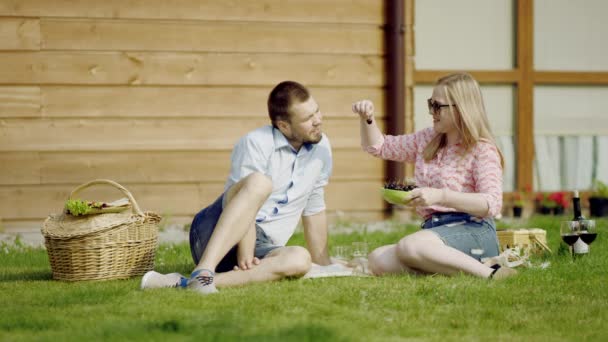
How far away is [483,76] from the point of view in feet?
27.7

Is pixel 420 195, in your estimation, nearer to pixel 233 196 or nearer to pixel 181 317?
pixel 233 196

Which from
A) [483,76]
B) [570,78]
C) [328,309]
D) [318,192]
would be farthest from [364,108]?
[570,78]

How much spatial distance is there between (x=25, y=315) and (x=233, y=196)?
1166 millimetres

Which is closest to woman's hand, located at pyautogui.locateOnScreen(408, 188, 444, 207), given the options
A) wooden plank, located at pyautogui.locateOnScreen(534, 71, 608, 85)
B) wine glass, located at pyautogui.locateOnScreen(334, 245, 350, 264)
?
Result: wine glass, located at pyautogui.locateOnScreen(334, 245, 350, 264)

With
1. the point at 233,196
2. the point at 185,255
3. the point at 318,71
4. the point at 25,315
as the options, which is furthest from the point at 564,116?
the point at 25,315

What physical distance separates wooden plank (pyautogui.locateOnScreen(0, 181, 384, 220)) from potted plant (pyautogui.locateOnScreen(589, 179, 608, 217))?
6.19ft

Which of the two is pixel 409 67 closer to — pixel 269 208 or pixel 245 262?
pixel 269 208

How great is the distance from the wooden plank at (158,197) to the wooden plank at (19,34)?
3.54ft

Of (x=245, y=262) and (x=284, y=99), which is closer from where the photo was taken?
(x=245, y=262)

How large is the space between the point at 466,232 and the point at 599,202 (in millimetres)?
3890

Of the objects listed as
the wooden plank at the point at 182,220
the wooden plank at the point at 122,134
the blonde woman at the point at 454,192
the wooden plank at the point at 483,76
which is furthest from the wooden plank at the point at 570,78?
the blonde woman at the point at 454,192

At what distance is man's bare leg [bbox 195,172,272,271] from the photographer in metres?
4.44

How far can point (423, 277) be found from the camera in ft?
15.7

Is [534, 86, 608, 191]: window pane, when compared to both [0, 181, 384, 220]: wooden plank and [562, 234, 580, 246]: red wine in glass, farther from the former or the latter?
[562, 234, 580, 246]: red wine in glass
